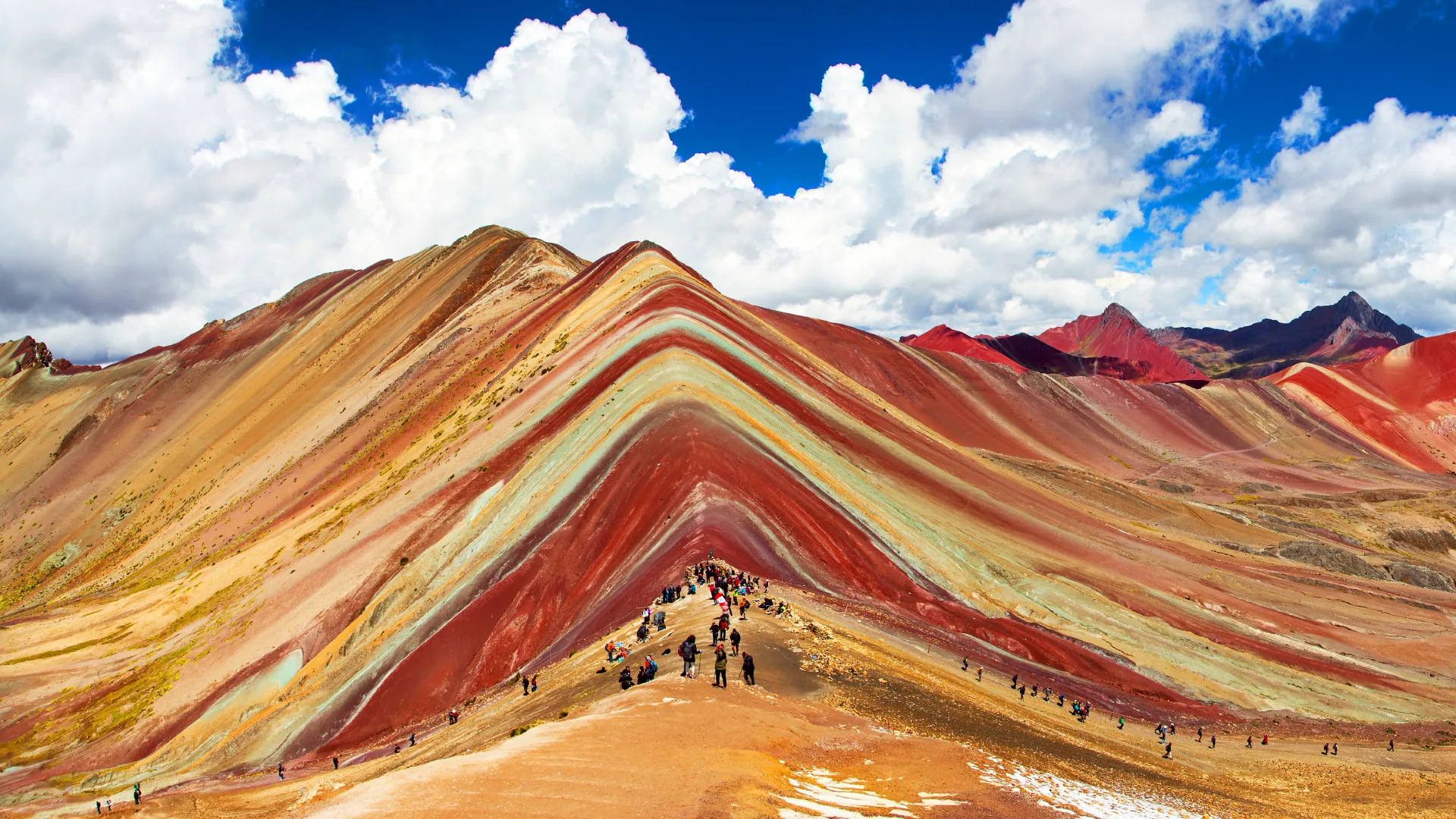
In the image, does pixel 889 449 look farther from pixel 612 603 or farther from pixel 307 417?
pixel 307 417

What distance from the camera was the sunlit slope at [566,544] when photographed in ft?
105

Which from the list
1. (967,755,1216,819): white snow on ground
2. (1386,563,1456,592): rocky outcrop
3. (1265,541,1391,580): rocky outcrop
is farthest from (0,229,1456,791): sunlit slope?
(967,755,1216,819): white snow on ground

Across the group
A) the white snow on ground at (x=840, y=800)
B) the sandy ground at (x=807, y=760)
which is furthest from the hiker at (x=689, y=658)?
the white snow on ground at (x=840, y=800)

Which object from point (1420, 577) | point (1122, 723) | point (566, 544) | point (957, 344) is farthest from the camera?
point (957, 344)

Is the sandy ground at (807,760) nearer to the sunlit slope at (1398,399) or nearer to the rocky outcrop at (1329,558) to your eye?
the rocky outcrop at (1329,558)

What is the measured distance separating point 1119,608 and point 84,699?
179ft

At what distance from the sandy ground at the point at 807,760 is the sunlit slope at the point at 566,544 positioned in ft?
14.7

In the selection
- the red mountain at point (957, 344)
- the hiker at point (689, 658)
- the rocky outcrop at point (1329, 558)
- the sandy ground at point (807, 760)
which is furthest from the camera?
the red mountain at point (957, 344)

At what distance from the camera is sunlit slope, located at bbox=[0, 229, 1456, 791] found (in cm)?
3198

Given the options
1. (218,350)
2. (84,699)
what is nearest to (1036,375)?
(84,699)

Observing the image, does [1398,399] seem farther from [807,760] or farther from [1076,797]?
[807,760]

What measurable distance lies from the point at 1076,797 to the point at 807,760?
17.7 ft

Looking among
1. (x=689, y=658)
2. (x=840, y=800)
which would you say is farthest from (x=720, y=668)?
(x=840, y=800)

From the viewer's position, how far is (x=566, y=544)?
33.3 m
